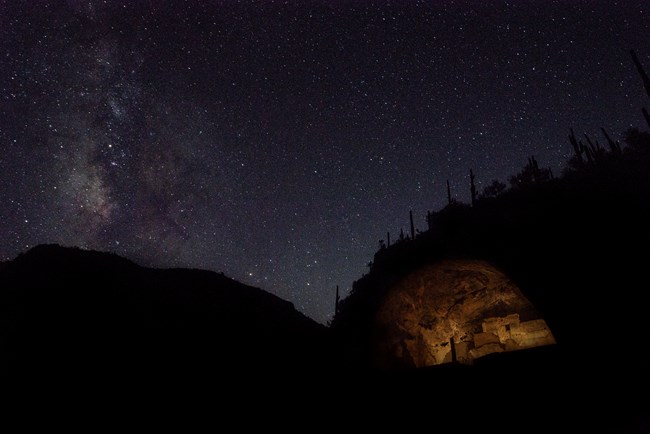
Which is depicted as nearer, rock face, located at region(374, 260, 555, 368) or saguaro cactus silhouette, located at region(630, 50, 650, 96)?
rock face, located at region(374, 260, 555, 368)

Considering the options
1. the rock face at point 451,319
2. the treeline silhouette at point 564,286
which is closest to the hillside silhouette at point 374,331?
the treeline silhouette at point 564,286

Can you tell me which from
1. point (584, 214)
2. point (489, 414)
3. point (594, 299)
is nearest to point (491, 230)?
point (584, 214)

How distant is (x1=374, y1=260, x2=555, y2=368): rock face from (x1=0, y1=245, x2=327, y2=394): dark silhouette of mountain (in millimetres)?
3440

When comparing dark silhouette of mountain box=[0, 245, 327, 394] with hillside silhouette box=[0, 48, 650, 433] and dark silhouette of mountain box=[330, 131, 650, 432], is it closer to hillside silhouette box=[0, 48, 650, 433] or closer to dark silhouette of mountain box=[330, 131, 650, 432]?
hillside silhouette box=[0, 48, 650, 433]

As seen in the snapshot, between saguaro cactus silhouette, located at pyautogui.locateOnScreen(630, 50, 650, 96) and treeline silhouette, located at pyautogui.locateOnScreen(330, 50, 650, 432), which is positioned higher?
saguaro cactus silhouette, located at pyautogui.locateOnScreen(630, 50, 650, 96)

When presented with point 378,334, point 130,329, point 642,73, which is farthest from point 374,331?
point 642,73

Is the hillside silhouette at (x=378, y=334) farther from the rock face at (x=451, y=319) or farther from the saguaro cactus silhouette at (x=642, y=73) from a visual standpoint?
the saguaro cactus silhouette at (x=642, y=73)

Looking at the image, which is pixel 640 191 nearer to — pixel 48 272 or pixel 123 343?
pixel 123 343

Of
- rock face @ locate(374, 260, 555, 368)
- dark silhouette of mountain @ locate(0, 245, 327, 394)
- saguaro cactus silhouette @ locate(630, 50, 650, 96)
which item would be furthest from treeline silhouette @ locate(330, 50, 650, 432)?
saguaro cactus silhouette @ locate(630, 50, 650, 96)

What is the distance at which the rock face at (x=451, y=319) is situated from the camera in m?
14.5

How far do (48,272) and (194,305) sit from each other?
605 cm

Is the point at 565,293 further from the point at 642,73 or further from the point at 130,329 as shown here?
the point at 642,73

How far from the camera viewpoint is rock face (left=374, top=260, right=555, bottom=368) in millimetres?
14492

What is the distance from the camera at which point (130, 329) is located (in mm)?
14062
